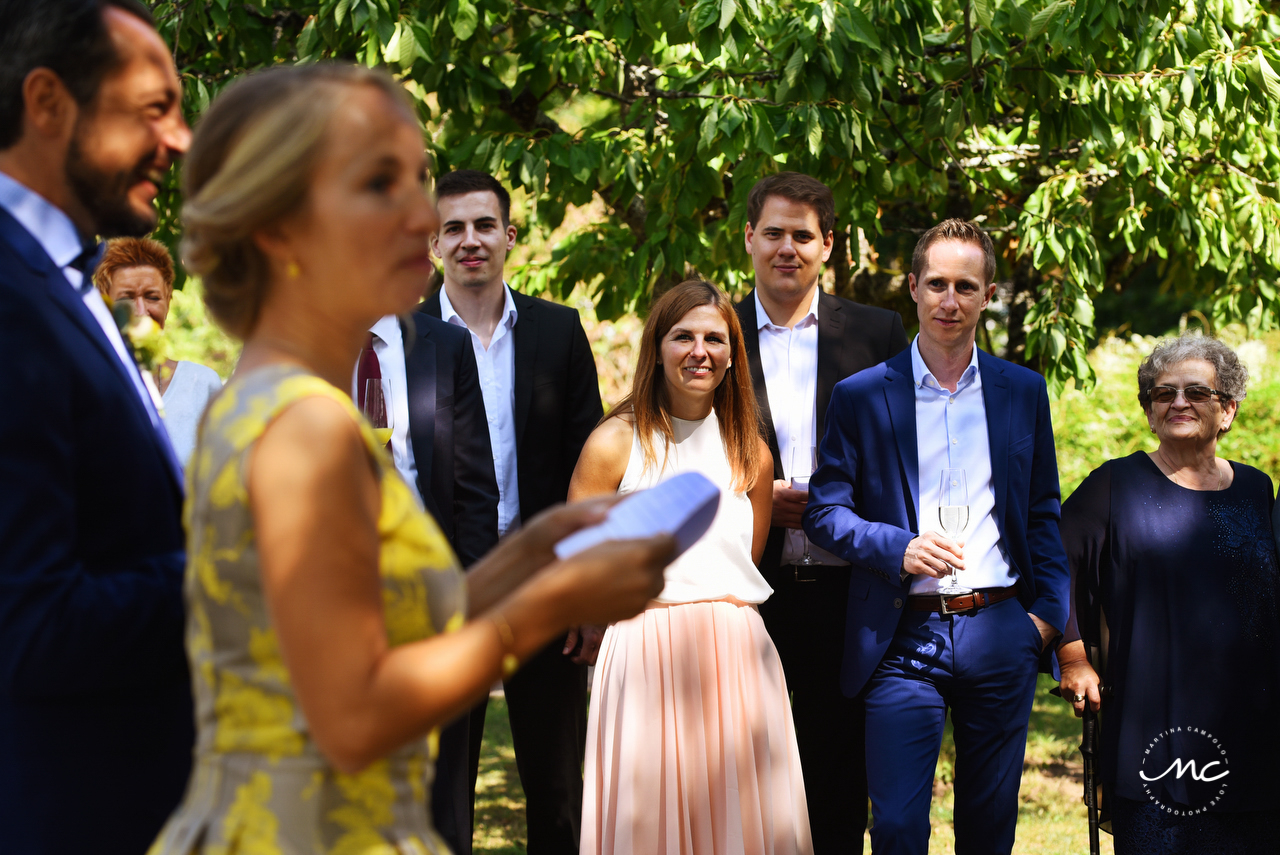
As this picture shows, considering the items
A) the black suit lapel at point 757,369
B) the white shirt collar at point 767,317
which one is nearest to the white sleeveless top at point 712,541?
the black suit lapel at point 757,369

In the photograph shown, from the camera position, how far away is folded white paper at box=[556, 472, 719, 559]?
5.13 feet

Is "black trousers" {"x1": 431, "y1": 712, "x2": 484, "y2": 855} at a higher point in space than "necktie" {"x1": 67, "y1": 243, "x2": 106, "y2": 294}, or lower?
lower

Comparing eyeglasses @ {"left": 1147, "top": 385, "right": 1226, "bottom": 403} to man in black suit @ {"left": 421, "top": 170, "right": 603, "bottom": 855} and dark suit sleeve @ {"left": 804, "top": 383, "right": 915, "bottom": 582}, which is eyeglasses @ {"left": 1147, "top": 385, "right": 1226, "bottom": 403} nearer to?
dark suit sleeve @ {"left": 804, "top": 383, "right": 915, "bottom": 582}

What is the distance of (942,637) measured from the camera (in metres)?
4.21

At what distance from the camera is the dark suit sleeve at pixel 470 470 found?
181 inches

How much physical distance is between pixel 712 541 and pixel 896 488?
71 cm

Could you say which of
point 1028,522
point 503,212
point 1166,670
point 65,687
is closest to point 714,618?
point 1028,522

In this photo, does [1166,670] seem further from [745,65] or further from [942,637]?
[745,65]

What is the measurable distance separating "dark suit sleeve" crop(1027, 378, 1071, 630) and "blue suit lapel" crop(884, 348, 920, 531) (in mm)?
477

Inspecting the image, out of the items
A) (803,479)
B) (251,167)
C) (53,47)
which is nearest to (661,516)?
(251,167)

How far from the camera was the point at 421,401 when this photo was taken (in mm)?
4492

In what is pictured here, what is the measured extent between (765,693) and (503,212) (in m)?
2.32

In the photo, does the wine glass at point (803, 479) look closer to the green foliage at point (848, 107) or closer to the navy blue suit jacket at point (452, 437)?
the navy blue suit jacket at point (452, 437)

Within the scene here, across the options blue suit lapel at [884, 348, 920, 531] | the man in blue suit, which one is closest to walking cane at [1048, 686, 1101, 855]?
the man in blue suit
